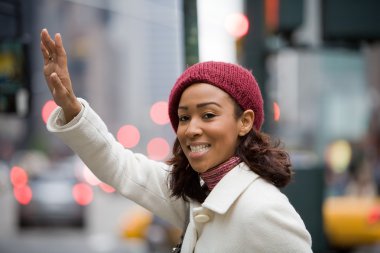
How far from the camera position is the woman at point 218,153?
103 inches

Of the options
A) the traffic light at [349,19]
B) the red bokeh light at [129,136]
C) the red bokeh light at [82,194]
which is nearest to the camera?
the traffic light at [349,19]

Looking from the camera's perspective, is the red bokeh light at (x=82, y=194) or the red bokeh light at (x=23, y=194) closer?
the red bokeh light at (x=23, y=194)

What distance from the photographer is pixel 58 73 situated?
2.81 m

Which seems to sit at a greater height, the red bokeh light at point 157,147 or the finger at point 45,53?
the finger at point 45,53

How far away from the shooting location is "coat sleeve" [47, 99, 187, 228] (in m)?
2.84

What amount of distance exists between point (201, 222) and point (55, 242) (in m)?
13.8

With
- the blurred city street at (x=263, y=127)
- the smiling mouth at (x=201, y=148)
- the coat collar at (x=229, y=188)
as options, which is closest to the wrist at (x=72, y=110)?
the smiling mouth at (x=201, y=148)

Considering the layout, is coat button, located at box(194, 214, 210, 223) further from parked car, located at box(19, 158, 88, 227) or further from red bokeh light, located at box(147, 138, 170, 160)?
red bokeh light, located at box(147, 138, 170, 160)

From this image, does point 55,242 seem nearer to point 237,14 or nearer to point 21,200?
point 21,200

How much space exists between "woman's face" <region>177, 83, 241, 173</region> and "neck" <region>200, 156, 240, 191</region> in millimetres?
28

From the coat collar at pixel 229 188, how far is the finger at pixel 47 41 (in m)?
0.77

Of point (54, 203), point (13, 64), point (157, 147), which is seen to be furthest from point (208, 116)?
point (157, 147)

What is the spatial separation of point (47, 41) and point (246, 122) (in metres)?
0.77

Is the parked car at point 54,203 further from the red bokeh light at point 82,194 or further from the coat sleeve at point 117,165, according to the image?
the coat sleeve at point 117,165
